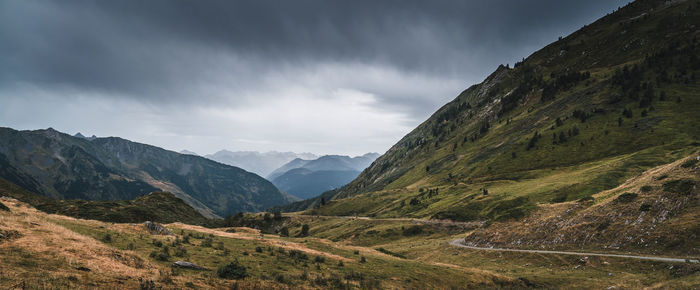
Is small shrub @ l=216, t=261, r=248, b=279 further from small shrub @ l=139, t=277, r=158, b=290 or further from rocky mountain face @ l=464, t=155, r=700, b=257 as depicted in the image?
rocky mountain face @ l=464, t=155, r=700, b=257

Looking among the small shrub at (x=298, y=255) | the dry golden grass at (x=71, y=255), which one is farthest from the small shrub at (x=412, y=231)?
the dry golden grass at (x=71, y=255)

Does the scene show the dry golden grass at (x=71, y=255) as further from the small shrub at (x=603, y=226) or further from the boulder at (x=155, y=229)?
the small shrub at (x=603, y=226)

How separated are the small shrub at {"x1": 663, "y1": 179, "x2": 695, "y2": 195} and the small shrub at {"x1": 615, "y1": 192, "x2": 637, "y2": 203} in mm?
4122

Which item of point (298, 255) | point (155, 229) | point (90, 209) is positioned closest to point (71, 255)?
point (298, 255)

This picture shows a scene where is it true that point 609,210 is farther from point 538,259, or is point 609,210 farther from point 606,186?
point 606,186

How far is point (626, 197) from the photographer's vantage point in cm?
5138

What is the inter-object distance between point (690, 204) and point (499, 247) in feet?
98.9

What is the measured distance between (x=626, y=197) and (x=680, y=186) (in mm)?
6763

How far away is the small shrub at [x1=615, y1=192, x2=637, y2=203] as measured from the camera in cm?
5067

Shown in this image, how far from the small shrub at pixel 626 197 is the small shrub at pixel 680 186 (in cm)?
412

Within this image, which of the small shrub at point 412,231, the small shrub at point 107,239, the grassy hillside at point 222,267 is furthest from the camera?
the small shrub at point 412,231

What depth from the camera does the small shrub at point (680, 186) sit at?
44797 millimetres

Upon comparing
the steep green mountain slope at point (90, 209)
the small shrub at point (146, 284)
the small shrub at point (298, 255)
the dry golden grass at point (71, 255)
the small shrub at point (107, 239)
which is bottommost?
the steep green mountain slope at point (90, 209)

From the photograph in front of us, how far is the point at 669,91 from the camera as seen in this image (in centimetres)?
17338
